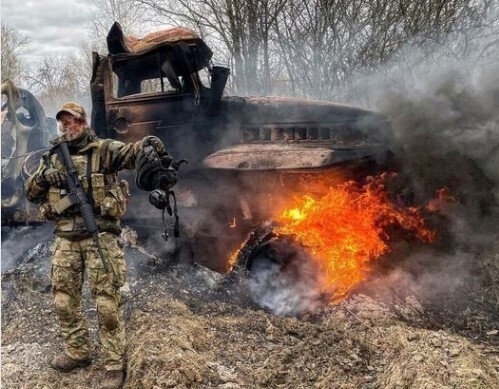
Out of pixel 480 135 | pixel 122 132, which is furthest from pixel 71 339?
pixel 480 135

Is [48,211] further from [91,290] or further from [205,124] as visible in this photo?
[205,124]

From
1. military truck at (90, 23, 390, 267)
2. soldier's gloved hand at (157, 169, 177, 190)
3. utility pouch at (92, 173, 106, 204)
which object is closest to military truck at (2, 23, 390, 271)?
military truck at (90, 23, 390, 267)

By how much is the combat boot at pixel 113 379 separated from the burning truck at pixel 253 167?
81.5 inches

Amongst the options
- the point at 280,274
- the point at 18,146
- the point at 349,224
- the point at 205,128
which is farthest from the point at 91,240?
the point at 18,146

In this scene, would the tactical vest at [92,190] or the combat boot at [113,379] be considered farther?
the tactical vest at [92,190]

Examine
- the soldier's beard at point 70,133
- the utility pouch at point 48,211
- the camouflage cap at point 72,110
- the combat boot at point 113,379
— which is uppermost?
the camouflage cap at point 72,110

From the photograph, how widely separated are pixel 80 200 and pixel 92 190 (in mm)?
116

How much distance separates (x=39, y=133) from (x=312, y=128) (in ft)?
17.0

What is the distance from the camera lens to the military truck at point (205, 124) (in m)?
5.61

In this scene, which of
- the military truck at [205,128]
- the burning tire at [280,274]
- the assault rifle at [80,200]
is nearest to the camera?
the assault rifle at [80,200]

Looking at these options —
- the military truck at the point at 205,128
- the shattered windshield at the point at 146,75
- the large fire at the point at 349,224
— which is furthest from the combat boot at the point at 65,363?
the shattered windshield at the point at 146,75

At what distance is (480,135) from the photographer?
5.29m

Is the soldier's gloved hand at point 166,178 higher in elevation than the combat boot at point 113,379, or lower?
higher

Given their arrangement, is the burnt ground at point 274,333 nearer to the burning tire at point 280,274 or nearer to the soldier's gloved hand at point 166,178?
the burning tire at point 280,274
